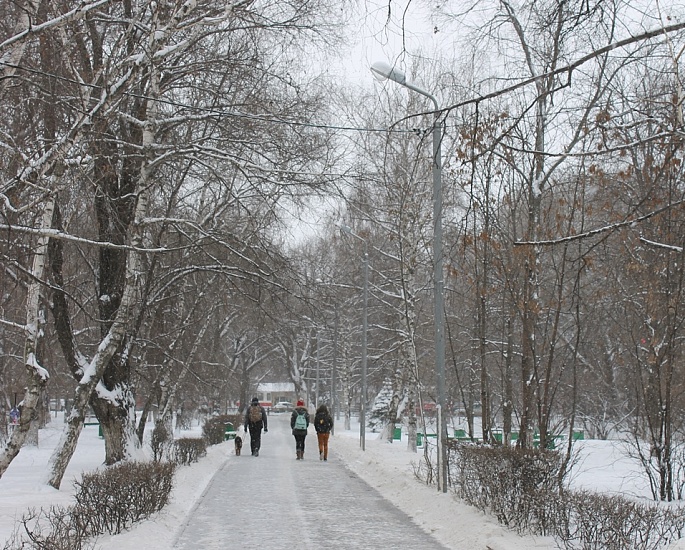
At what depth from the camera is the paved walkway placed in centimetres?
917

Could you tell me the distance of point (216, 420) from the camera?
29656 mm

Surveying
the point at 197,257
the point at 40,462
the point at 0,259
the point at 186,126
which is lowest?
the point at 40,462

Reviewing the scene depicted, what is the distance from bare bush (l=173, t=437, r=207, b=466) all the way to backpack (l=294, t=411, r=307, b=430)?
363cm

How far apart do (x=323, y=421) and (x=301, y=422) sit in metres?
0.64

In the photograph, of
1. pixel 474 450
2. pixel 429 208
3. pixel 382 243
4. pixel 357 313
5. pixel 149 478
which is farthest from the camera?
pixel 357 313

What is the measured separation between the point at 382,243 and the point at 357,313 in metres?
11.4

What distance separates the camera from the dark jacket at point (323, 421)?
22.9 meters

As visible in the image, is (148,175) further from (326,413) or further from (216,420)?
(216,420)

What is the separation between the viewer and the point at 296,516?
1126 cm

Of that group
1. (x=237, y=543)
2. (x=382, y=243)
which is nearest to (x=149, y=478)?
(x=237, y=543)

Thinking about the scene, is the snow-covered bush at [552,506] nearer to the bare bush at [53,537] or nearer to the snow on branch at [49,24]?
the bare bush at [53,537]

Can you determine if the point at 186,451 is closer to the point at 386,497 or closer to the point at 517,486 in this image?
the point at 386,497

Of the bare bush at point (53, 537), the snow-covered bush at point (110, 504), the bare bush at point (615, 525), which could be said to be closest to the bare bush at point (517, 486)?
the bare bush at point (615, 525)

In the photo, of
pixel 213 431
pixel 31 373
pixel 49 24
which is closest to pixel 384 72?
pixel 49 24
